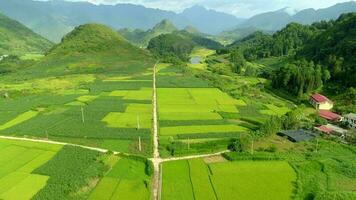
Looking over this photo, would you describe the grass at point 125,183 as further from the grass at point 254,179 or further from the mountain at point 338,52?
the mountain at point 338,52

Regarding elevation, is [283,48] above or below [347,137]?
above

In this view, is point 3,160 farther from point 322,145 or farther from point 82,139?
point 322,145

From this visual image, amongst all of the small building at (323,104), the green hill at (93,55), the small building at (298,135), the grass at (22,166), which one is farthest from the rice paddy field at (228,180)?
the green hill at (93,55)

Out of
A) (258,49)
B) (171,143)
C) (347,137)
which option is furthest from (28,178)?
(258,49)

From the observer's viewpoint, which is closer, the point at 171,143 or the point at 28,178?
the point at 28,178

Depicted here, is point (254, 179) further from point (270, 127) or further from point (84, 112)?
point (84, 112)
